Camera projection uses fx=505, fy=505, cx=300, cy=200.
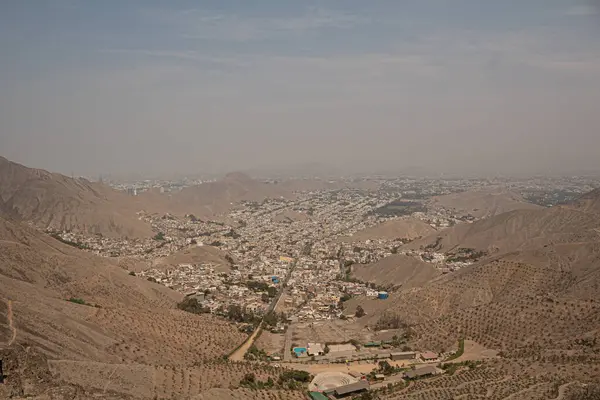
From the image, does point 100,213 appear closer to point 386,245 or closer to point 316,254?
point 316,254

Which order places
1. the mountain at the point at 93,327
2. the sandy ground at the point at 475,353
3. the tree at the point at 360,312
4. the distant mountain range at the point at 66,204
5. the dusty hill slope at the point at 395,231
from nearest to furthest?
the mountain at the point at 93,327 < the sandy ground at the point at 475,353 < the tree at the point at 360,312 < the distant mountain range at the point at 66,204 < the dusty hill slope at the point at 395,231

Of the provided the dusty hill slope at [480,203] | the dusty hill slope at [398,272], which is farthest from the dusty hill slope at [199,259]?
the dusty hill slope at [480,203]

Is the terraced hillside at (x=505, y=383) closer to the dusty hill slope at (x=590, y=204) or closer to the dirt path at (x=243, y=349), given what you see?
the dirt path at (x=243, y=349)

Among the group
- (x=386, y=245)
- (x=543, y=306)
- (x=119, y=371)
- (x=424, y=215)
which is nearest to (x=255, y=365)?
(x=119, y=371)

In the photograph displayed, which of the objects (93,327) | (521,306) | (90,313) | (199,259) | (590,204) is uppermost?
(590,204)

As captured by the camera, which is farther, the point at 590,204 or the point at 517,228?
the point at 517,228

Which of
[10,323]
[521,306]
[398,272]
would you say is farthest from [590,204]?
[10,323]

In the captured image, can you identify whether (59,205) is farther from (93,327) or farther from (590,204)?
(590,204)
